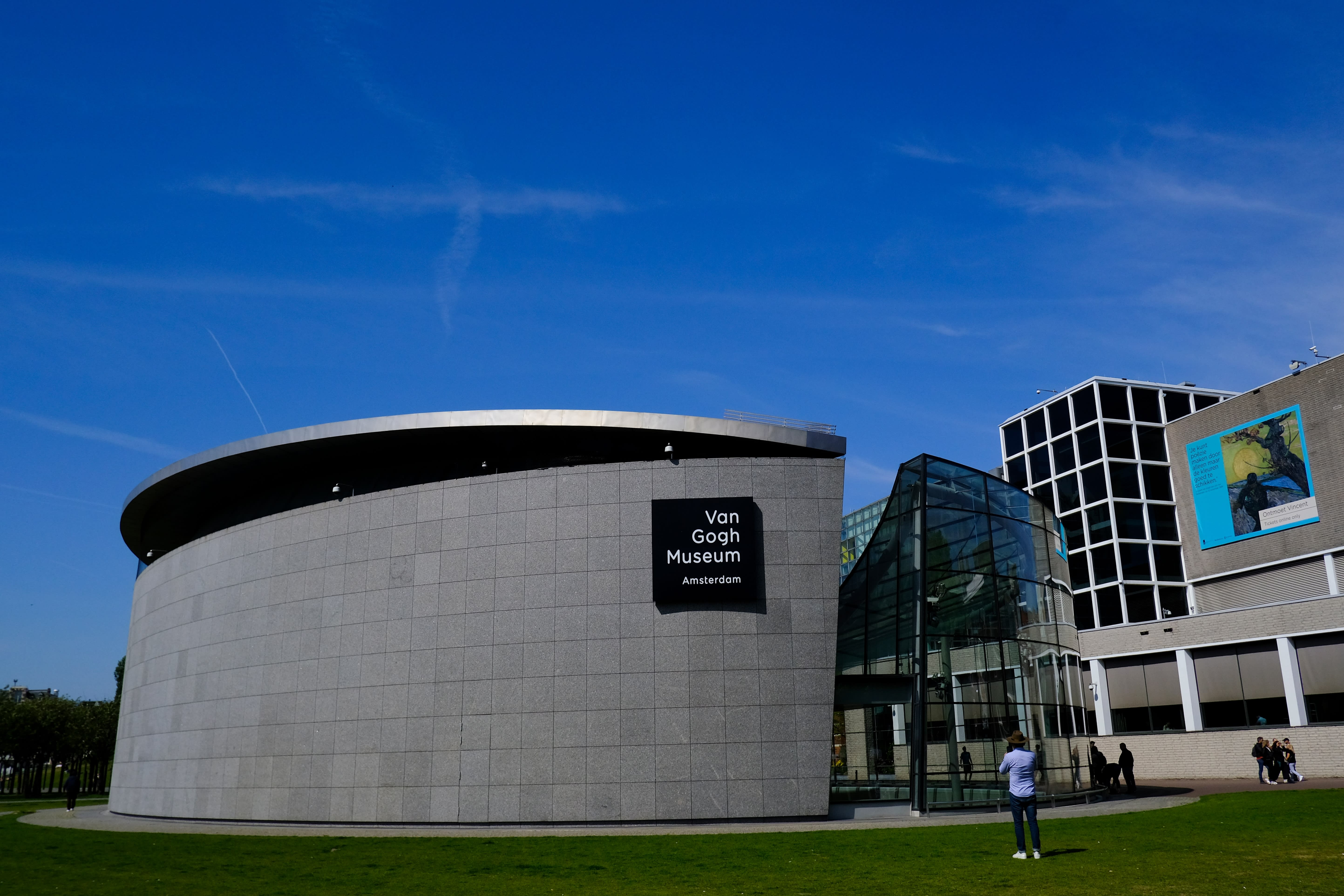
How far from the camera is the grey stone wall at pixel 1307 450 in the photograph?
5000 centimetres

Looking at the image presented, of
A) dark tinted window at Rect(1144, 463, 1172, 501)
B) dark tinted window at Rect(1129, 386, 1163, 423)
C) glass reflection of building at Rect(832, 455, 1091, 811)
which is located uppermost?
dark tinted window at Rect(1129, 386, 1163, 423)

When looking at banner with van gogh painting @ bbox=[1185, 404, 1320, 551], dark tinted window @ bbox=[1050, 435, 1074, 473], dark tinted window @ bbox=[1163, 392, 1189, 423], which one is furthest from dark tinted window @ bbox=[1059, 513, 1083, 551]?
banner with van gogh painting @ bbox=[1185, 404, 1320, 551]

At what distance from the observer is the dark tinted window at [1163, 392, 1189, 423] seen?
238 ft

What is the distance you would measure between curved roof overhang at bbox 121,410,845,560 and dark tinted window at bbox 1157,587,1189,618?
53924 mm

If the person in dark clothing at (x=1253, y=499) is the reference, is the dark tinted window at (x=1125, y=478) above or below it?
above

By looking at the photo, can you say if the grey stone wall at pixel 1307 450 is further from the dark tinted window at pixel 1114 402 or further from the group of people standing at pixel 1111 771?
the group of people standing at pixel 1111 771

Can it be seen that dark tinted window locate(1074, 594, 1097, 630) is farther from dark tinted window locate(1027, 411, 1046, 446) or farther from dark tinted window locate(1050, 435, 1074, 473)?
dark tinted window locate(1027, 411, 1046, 446)

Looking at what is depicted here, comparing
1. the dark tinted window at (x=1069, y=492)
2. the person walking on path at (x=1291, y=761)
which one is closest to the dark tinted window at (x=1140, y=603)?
the dark tinted window at (x=1069, y=492)

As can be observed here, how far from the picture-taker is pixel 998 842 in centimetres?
1652

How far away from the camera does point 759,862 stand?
15.0 meters

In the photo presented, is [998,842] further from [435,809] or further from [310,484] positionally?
[310,484]

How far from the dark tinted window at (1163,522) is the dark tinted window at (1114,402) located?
7.06 metres

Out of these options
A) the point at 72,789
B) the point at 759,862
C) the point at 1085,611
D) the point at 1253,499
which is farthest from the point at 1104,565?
the point at 72,789

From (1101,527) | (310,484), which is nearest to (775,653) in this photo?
(310,484)
